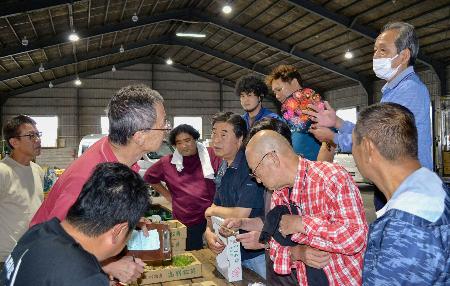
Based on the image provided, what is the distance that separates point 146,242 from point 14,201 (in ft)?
5.08

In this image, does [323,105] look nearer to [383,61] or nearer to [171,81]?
[383,61]

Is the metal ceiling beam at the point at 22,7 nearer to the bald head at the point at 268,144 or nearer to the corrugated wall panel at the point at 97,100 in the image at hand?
the bald head at the point at 268,144

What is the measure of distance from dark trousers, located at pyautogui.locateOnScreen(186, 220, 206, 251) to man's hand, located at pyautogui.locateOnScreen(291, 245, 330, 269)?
2.19 metres

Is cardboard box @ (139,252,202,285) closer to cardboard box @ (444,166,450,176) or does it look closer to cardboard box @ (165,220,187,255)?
cardboard box @ (165,220,187,255)

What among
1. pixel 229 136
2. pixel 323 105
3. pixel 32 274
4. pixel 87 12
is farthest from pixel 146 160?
pixel 32 274

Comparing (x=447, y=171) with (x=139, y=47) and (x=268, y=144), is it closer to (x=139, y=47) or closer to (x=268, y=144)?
(x=268, y=144)

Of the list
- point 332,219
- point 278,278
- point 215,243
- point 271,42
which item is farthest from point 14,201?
point 271,42

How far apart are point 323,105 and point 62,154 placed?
19.4 meters

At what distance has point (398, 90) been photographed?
241cm

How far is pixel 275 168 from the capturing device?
1.94m

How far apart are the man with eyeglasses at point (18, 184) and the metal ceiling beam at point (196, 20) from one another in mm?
9543

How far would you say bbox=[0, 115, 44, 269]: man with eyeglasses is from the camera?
130 inches

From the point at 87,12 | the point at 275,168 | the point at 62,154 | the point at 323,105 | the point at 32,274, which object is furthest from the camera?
the point at 62,154

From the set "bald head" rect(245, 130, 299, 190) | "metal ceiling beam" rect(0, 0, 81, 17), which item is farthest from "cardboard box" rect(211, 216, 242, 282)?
"metal ceiling beam" rect(0, 0, 81, 17)
